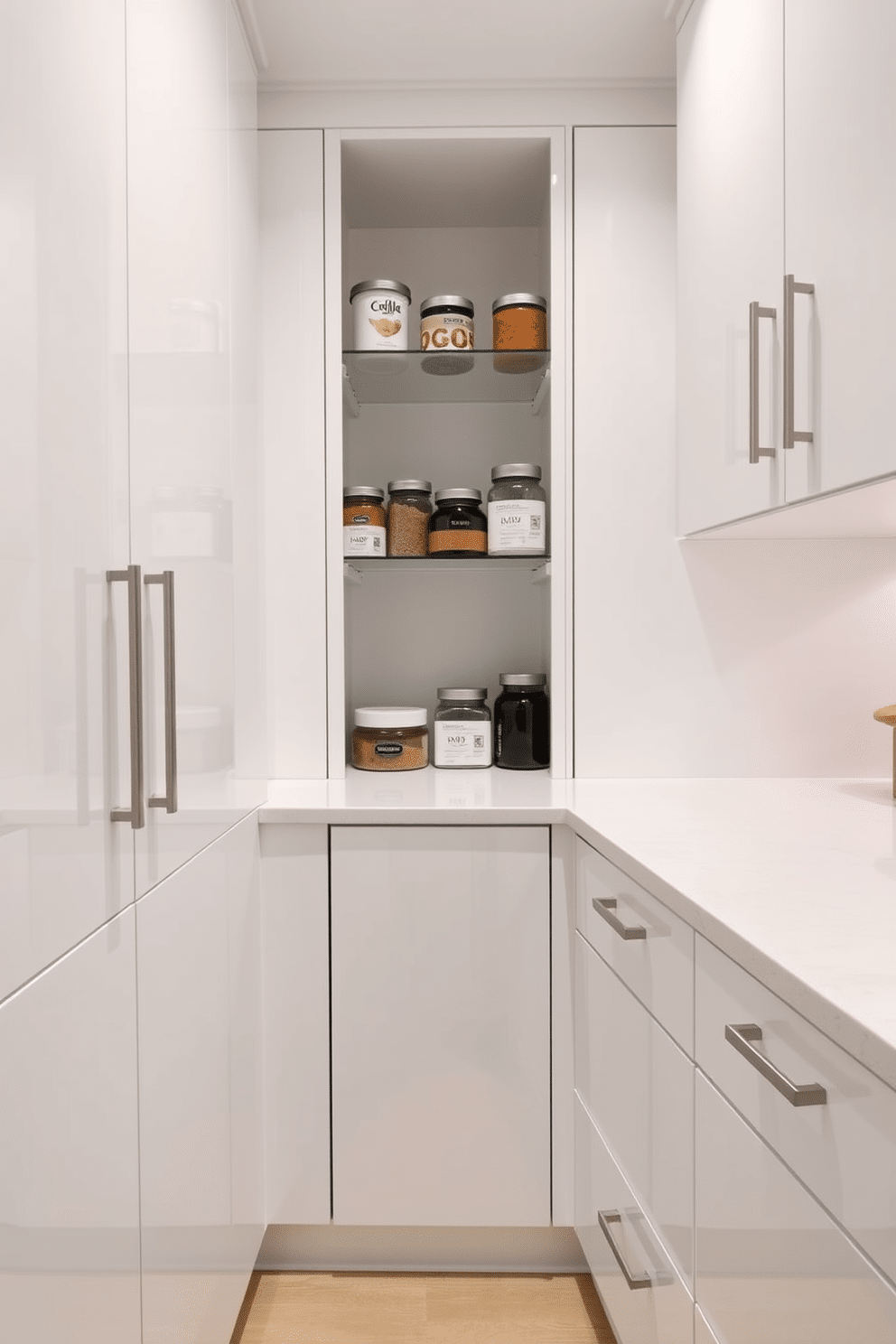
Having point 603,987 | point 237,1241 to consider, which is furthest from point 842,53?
point 237,1241

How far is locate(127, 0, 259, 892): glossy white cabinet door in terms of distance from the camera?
1102 millimetres

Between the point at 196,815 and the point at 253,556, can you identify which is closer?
the point at 196,815

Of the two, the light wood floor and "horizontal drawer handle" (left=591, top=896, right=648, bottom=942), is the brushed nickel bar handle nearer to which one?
the light wood floor

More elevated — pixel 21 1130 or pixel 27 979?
pixel 27 979

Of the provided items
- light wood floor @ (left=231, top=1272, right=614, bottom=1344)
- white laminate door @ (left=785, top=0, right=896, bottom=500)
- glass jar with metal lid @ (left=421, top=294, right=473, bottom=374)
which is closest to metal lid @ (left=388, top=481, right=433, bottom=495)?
glass jar with metal lid @ (left=421, top=294, right=473, bottom=374)

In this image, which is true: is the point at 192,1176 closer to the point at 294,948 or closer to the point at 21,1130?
the point at 294,948

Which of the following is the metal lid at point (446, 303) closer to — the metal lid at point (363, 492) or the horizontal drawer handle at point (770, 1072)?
the metal lid at point (363, 492)

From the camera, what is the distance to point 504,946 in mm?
1646

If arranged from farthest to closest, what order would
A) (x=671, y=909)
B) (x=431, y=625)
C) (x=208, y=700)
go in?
1. (x=431, y=625)
2. (x=208, y=700)
3. (x=671, y=909)

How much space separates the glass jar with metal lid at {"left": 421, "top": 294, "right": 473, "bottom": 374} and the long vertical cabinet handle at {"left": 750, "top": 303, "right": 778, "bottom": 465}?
69cm

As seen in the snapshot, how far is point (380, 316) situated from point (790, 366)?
0.94 meters

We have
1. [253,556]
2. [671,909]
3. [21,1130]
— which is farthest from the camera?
[253,556]

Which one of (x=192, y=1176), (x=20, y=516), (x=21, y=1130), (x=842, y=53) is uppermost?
(x=842, y=53)

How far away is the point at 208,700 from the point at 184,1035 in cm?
46
